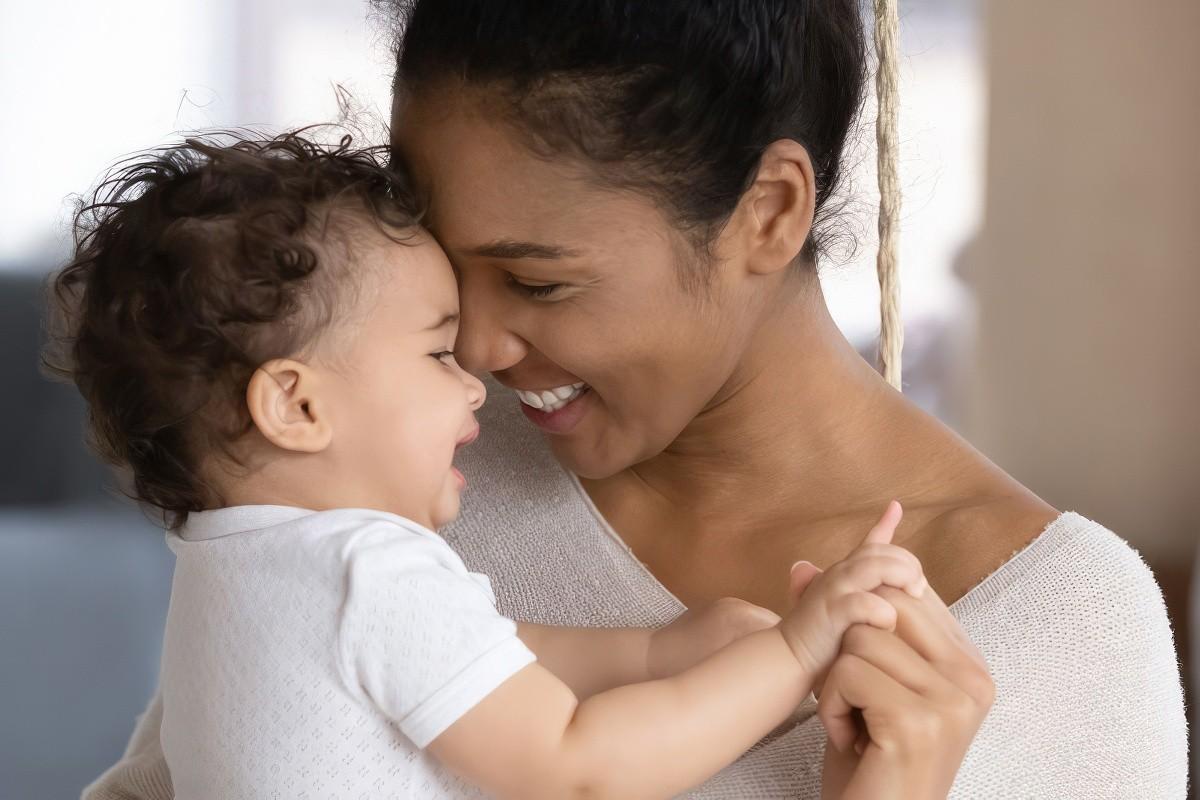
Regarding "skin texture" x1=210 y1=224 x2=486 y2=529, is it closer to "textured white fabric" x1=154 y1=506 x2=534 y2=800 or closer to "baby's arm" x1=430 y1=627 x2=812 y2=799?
"textured white fabric" x1=154 y1=506 x2=534 y2=800

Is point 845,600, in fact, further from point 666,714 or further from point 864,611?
point 666,714

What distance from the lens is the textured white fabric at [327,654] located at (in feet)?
2.99

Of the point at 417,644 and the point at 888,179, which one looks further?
the point at 888,179

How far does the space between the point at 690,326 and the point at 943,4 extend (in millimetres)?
2409

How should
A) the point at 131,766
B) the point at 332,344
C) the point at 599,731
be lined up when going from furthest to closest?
1. the point at 131,766
2. the point at 332,344
3. the point at 599,731

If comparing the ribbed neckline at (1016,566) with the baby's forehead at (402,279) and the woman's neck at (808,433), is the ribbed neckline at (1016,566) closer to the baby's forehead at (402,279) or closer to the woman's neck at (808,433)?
the woman's neck at (808,433)

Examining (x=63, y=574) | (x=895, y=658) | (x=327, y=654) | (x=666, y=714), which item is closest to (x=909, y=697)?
(x=895, y=658)

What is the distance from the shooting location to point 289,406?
1.02m

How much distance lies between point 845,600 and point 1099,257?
8.31ft

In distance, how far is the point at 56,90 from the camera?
10.4 feet

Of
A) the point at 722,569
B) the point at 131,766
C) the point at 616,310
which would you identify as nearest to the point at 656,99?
the point at 616,310

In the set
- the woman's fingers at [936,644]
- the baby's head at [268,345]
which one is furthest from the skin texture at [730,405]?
the baby's head at [268,345]

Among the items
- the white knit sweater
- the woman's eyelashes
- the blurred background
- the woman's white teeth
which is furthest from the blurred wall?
the woman's eyelashes

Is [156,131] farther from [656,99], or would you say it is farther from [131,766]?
[656,99]
